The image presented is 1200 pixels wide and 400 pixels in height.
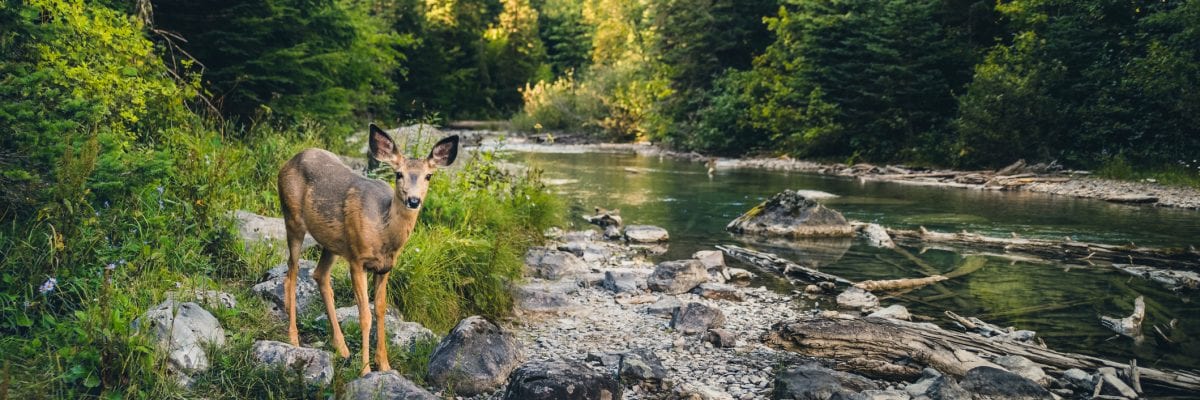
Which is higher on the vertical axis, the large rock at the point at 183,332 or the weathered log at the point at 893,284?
the large rock at the point at 183,332

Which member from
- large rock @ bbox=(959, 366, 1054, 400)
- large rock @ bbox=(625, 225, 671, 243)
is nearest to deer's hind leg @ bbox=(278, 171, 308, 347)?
large rock @ bbox=(959, 366, 1054, 400)

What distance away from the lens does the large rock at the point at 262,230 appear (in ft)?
24.9

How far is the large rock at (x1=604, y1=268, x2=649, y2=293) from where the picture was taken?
983 centimetres

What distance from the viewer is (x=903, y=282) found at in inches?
400

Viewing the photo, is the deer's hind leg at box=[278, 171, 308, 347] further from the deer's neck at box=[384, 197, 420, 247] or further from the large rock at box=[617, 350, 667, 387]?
the large rock at box=[617, 350, 667, 387]

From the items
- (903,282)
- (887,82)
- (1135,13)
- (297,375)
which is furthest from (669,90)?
(297,375)

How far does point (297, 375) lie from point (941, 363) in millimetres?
4911

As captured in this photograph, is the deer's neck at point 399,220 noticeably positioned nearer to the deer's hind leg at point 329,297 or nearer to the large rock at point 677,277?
the deer's hind leg at point 329,297

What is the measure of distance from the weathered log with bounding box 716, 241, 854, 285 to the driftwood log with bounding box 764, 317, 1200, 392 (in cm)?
296

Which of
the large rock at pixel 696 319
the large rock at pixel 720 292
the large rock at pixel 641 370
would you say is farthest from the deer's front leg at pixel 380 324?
the large rock at pixel 720 292

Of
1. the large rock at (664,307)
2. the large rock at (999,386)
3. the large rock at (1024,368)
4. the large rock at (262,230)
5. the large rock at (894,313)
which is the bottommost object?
the large rock at (664,307)

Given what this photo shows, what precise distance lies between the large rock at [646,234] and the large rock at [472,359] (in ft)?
24.1

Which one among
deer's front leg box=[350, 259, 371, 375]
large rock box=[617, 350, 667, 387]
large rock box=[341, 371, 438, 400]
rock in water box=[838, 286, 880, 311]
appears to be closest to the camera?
large rock box=[341, 371, 438, 400]

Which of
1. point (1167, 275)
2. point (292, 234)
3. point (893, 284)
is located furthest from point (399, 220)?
point (1167, 275)
